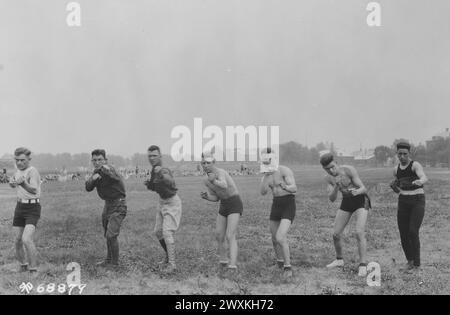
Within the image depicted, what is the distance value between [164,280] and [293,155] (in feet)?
133

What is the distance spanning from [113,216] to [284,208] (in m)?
Result: 2.90

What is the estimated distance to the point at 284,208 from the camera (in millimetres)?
6973

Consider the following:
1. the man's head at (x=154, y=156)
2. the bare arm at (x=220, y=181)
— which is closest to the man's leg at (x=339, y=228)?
the bare arm at (x=220, y=181)

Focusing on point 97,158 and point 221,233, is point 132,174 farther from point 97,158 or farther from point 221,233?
point 221,233

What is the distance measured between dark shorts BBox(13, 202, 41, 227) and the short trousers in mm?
2019

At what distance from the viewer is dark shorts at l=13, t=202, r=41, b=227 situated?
6.97 meters

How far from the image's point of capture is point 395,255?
27.4ft

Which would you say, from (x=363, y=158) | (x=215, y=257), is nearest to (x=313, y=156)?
(x=363, y=158)

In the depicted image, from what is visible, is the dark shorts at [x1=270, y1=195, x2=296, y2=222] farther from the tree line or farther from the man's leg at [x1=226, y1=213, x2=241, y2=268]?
the tree line

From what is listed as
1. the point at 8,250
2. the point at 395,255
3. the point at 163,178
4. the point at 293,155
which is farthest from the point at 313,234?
the point at 293,155

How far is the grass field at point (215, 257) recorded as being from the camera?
6.18 meters

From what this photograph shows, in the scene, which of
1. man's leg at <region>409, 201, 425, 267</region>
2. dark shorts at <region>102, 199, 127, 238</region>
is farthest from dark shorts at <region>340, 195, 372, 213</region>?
dark shorts at <region>102, 199, 127, 238</region>

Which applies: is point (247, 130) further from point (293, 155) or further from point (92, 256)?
point (293, 155)

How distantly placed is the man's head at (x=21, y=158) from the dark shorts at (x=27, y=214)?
614 mm
